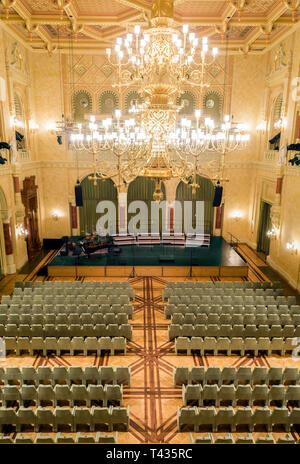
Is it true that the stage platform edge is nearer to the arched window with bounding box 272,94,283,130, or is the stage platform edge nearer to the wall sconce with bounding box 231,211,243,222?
the wall sconce with bounding box 231,211,243,222

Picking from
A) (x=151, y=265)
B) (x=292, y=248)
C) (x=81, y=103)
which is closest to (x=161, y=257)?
(x=151, y=265)

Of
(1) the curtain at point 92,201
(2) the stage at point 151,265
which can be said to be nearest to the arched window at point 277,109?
(2) the stage at point 151,265

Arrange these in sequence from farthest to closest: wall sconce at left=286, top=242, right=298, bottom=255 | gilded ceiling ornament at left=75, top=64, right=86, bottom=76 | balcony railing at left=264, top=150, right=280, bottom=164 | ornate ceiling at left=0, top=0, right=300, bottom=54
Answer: gilded ceiling ornament at left=75, top=64, right=86, bottom=76
balcony railing at left=264, top=150, right=280, bottom=164
wall sconce at left=286, top=242, right=298, bottom=255
ornate ceiling at left=0, top=0, right=300, bottom=54

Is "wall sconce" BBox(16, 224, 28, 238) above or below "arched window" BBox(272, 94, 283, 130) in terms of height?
below

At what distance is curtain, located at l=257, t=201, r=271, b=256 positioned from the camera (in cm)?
1664

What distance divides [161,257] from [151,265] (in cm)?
73

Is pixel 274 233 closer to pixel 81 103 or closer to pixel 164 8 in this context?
pixel 164 8

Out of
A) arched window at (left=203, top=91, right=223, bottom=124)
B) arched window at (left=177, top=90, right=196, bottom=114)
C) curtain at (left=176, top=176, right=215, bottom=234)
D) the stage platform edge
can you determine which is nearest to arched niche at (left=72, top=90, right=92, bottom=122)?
arched window at (left=177, top=90, right=196, bottom=114)

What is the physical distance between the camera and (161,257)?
14.8 meters

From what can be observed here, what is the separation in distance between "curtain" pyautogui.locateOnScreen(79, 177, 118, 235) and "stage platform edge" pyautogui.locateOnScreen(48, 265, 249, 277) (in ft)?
16.6

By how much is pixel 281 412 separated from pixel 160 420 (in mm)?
2312

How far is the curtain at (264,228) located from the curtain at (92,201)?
317 inches
